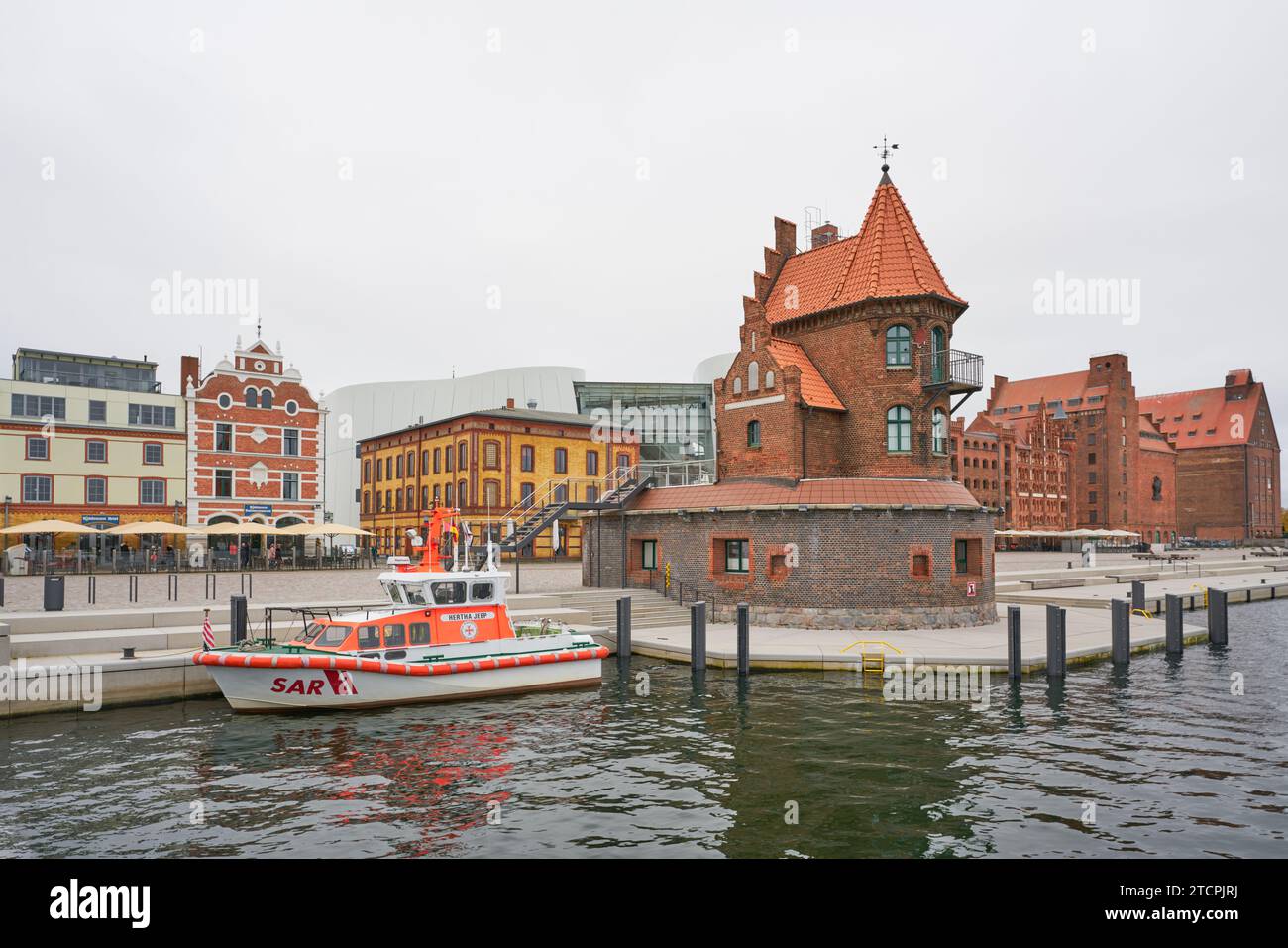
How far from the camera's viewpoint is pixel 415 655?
62.5 feet

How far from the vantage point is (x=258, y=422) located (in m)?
53.3

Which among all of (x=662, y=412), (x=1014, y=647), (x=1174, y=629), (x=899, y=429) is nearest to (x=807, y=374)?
(x=899, y=429)

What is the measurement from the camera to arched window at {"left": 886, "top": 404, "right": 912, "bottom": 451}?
29.4 metres

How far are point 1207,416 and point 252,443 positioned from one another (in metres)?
122

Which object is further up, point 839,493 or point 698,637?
point 839,493

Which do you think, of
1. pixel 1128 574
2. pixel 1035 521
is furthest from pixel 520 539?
pixel 1035 521

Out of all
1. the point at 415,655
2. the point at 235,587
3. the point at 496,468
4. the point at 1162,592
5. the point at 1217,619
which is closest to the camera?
the point at 415,655

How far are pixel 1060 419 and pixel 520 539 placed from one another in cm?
9305

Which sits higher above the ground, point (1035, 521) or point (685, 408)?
point (685, 408)

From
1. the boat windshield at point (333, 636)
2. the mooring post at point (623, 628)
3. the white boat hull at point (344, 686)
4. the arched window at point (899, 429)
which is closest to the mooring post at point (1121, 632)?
the arched window at point (899, 429)

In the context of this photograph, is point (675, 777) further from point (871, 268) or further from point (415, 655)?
point (871, 268)

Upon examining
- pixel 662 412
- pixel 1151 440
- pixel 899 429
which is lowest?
pixel 899 429

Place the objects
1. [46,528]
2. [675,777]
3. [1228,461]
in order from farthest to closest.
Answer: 1. [1228,461]
2. [46,528]
3. [675,777]
